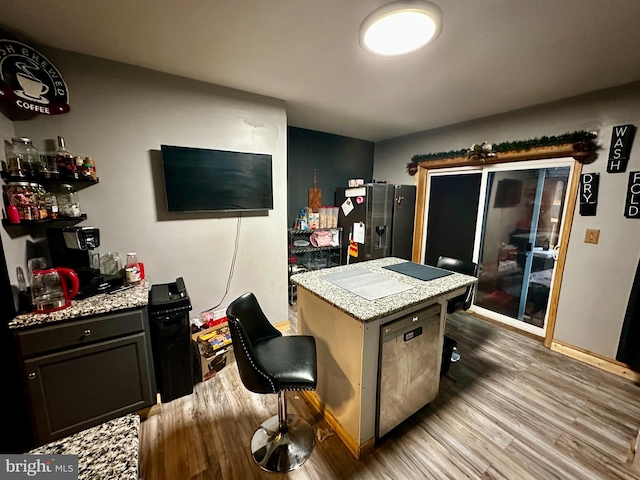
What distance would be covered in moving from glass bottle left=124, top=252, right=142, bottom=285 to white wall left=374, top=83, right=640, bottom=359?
152 inches

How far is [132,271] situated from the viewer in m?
1.89

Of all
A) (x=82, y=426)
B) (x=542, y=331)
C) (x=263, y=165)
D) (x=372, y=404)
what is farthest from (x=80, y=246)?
(x=542, y=331)

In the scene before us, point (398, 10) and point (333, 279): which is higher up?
point (398, 10)

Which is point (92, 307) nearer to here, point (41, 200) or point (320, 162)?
point (41, 200)

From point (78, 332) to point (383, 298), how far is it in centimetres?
179

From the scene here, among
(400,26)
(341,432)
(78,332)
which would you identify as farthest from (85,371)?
(400,26)

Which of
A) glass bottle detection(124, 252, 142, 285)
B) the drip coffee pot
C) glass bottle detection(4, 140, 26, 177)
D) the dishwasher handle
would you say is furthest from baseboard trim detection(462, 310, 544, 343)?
glass bottle detection(4, 140, 26, 177)

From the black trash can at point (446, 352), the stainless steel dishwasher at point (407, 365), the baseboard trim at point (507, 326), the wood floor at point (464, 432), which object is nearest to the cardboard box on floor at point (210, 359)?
the wood floor at point (464, 432)

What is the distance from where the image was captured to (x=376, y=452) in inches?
61.0

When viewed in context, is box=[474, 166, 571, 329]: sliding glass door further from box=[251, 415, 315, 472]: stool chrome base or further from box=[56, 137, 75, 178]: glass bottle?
box=[56, 137, 75, 178]: glass bottle

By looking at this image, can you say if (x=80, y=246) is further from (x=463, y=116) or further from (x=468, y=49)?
(x=463, y=116)

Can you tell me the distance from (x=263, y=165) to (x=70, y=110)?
1.41m

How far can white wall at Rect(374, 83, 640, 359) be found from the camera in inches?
84.4

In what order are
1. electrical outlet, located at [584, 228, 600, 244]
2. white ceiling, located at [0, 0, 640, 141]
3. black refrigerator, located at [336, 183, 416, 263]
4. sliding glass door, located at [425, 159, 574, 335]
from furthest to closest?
black refrigerator, located at [336, 183, 416, 263], sliding glass door, located at [425, 159, 574, 335], electrical outlet, located at [584, 228, 600, 244], white ceiling, located at [0, 0, 640, 141]
